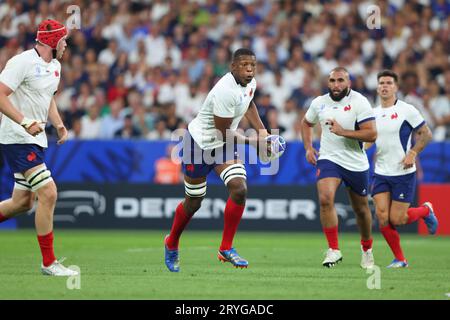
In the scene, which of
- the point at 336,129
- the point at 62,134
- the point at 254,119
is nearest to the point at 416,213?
the point at 336,129

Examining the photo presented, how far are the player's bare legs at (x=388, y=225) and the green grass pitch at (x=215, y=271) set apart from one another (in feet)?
0.80

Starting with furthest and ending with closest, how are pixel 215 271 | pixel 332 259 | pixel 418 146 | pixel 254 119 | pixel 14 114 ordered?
pixel 418 146
pixel 332 259
pixel 254 119
pixel 215 271
pixel 14 114

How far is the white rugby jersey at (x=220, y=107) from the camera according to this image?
1041cm

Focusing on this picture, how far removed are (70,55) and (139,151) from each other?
13.9 feet

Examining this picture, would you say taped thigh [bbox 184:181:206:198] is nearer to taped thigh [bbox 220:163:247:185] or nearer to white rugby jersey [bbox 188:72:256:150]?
taped thigh [bbox 220:163:247:185]

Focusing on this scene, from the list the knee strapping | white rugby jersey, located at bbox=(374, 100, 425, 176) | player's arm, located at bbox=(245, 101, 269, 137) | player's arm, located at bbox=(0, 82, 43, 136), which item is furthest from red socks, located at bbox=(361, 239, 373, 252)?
player's arm, located at bbox=(0, 82, 43, 136)

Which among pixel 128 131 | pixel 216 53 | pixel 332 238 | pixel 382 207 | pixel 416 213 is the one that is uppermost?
pixel 216 53

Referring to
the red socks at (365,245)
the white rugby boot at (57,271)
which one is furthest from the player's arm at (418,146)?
the white rugby boot at (57,271)

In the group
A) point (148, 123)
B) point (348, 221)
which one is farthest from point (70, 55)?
point (348, 221)

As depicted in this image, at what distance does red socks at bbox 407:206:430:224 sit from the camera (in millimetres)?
12250

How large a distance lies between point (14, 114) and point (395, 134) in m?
5.10

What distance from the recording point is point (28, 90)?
9.98 metres

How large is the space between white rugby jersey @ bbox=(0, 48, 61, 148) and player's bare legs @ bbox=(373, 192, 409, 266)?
4454 millimetres

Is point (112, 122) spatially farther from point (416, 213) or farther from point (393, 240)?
point (393, 240)
